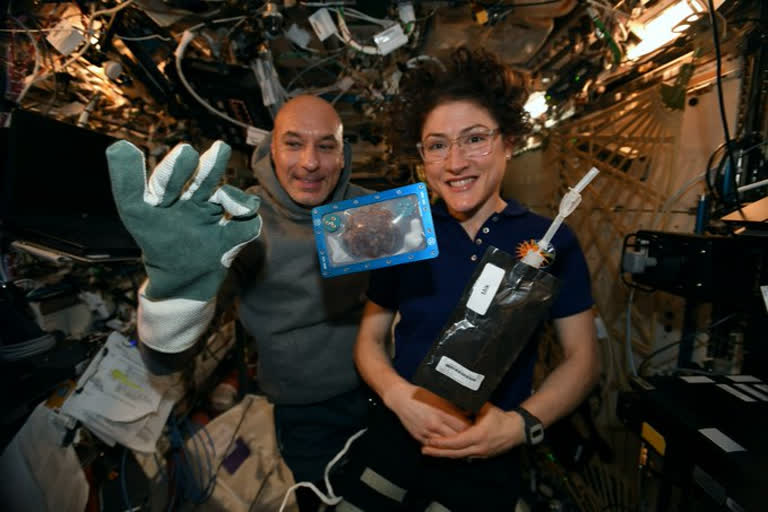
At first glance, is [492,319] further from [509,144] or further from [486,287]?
[509,144]

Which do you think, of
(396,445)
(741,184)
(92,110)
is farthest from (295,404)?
(741,184)

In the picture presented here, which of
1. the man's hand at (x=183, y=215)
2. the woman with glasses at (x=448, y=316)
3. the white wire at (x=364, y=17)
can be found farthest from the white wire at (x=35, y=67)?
the woman with glasses at (x=448, y=316)

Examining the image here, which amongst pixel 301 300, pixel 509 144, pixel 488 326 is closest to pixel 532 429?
pixel 488 326

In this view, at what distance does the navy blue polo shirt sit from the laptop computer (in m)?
1.42

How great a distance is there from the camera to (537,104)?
103 inches

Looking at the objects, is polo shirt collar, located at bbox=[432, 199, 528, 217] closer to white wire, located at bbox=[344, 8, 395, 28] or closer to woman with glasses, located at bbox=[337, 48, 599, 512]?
woman with glasses, located at bbox=[337, 48, 599, 512]

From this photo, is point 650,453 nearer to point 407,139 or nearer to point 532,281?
point 532,281

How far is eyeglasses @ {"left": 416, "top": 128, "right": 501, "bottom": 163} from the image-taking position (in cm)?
114

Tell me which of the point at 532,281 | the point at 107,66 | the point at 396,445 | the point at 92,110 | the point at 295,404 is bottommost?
the point at 295,404

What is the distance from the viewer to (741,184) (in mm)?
1304

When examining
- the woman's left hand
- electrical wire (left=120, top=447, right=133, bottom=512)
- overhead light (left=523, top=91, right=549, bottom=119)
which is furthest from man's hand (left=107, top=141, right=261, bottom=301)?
overhead light (left=523, top=91, right=549, bottom=119)

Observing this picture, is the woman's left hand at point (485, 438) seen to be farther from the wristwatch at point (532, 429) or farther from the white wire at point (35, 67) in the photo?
the white wire at point (35, 67)

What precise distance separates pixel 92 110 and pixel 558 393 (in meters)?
2.79

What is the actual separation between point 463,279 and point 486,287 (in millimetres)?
338
